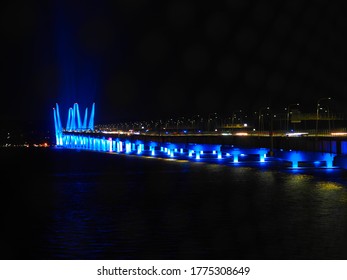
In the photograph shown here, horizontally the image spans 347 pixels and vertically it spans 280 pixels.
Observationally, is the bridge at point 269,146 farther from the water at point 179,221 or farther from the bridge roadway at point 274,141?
the water at point 179,221

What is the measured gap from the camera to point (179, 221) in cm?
2558

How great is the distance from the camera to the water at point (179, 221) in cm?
1894

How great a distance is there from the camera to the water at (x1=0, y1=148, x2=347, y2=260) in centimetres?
1894

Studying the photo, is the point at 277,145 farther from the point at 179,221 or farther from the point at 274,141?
the point at 179,221

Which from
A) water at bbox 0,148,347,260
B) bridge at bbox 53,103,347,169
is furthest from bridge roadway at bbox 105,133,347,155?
water at bbox 0,148,347,260

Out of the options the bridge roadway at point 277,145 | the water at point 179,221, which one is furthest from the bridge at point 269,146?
the water at point 179,221

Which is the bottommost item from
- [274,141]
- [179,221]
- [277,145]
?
[179,221]

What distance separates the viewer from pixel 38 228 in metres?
24.4

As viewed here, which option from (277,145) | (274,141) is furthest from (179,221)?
(274,141)

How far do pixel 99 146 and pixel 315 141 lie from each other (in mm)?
120695

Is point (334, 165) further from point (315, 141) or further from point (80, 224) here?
point (80, 224)
